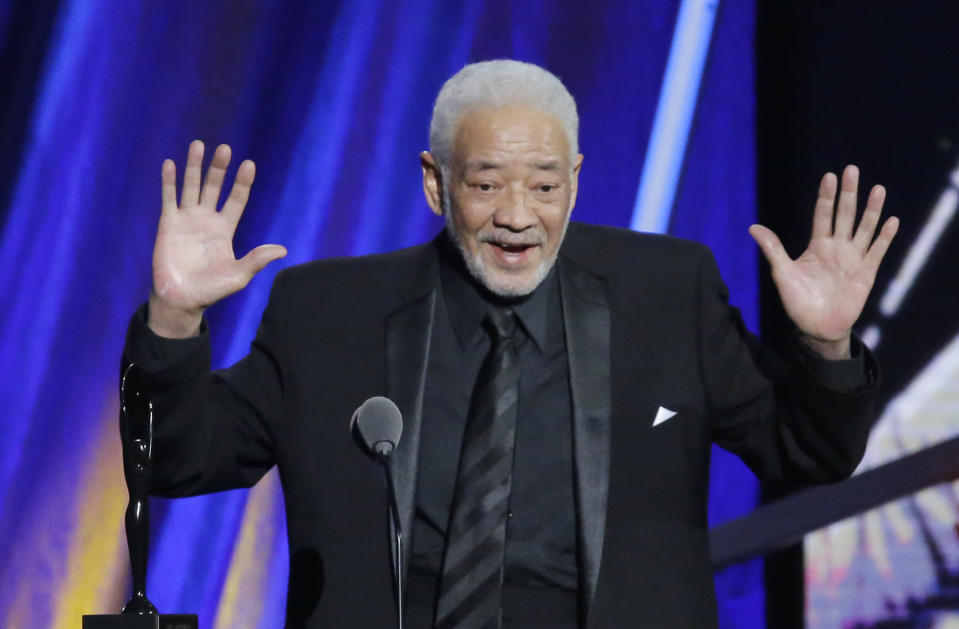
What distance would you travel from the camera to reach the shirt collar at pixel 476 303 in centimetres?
192

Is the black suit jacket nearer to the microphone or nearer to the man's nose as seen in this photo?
the man's nose

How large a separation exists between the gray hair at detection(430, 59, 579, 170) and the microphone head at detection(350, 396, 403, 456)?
63cm

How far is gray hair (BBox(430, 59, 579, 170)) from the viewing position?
6.25 feet

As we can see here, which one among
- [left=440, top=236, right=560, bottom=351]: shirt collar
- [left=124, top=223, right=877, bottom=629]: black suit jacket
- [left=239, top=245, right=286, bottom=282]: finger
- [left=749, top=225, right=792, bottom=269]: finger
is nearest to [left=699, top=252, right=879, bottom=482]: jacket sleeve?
[left=124, top=223, right=877, bottom=629]: black suit jacket

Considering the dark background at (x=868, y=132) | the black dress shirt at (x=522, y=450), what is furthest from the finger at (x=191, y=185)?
the dark background at (x=868, y=132)

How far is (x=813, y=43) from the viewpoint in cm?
308

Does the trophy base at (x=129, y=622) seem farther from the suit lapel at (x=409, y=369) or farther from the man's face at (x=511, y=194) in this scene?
the man's face at (x=511, y=194)

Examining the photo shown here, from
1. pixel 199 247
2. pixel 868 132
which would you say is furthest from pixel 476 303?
pixel 868 132

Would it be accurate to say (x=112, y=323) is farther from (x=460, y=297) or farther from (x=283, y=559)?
(x=460, y=297)

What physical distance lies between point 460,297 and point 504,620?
1.65 feet

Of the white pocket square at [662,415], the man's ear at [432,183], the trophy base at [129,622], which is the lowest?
the trophy base at [129,622]

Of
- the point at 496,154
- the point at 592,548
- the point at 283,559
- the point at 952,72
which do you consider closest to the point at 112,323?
the point at 283,559

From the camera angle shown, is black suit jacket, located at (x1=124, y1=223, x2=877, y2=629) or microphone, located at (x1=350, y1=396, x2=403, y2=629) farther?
black suit jacket, located at (x1=124, y1=223, x2=877, y2=629)

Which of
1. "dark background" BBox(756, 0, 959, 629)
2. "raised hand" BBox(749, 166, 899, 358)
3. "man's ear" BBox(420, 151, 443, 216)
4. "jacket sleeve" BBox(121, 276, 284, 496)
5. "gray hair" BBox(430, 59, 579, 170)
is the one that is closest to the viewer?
"jacket sleeve" BBox(121, 276, 284, 496)
